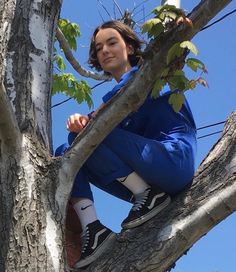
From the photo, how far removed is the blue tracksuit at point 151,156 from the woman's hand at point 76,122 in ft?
0.20

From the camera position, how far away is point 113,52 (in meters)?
2.94

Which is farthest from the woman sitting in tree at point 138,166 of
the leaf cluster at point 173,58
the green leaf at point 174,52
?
the green leaf at point 174,52

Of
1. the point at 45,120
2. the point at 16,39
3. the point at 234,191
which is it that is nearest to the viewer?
the point at 234,191

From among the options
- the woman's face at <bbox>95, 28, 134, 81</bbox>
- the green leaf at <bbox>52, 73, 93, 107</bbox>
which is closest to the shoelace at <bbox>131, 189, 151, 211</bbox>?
the woman's face at <bbox>95, 28, 134, 81</bbox>

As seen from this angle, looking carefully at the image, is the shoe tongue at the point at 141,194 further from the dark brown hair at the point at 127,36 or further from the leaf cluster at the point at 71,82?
the leaf cluster at the point at 71,82

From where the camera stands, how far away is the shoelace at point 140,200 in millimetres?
2322

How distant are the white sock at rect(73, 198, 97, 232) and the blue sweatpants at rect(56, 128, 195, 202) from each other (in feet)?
0.45

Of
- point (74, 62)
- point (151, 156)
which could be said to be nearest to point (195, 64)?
point (151, 156)

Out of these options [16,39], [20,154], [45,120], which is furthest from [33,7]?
[20,154]

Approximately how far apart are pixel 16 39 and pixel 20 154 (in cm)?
67

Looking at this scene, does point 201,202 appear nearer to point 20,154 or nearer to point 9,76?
point 20,154

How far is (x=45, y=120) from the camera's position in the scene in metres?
2.46

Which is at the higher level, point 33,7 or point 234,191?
point 33,7

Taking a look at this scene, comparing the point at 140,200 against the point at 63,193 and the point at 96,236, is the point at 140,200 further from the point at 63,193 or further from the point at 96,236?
the point at 63,193
